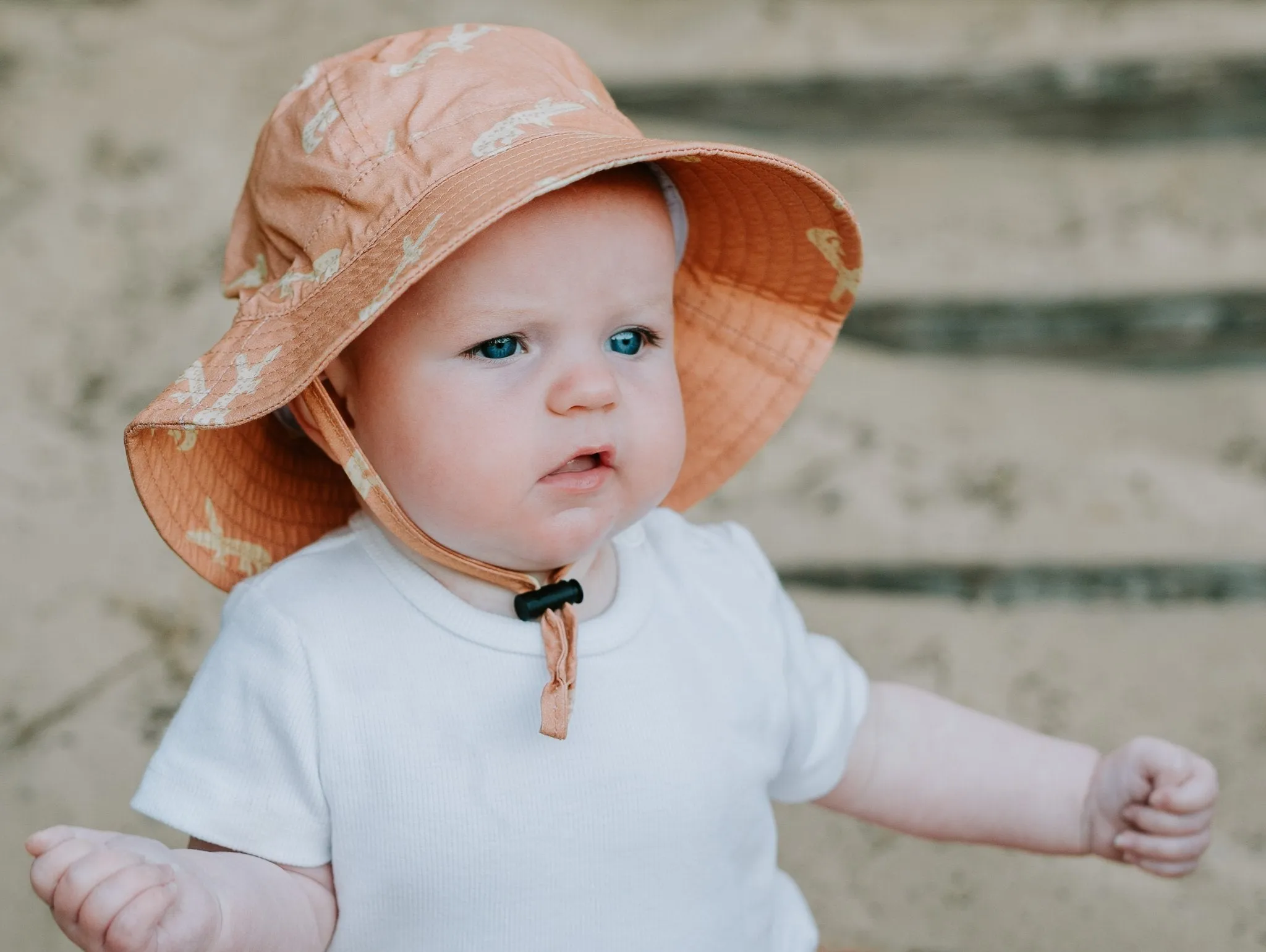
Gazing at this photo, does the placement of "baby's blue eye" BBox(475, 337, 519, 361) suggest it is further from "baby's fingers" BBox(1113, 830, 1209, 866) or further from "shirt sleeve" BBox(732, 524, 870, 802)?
"baby's fingers" BBox(1113, 830, 1209, 866)

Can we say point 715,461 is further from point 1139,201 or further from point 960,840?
point 1139,201

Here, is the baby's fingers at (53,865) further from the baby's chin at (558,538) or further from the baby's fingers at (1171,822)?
the baby's fingers at (1171,822)

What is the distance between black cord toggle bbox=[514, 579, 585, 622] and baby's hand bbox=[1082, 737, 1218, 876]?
51cm

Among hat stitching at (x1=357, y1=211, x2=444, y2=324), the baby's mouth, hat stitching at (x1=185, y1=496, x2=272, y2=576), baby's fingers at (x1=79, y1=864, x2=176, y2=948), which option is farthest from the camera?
hat stitching at (x1=185, y1=496, x2=272, y2=576)

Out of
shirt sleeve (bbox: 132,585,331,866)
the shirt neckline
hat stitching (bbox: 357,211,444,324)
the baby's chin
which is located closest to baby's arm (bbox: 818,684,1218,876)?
the shirt neckline

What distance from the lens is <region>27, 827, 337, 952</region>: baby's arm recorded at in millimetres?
735

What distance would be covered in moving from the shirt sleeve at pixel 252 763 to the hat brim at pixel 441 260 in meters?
0.14

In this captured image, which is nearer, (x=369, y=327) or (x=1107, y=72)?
(x=369, y=327)

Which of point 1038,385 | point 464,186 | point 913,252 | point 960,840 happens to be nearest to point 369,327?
point 464,186

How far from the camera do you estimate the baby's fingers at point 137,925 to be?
2.40ft

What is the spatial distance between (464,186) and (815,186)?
28 centimetres

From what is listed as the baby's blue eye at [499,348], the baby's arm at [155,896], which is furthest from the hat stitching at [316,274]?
the baby's arm at [155,896]

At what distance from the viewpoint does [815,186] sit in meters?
1.01

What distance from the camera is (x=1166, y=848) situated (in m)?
1.11
